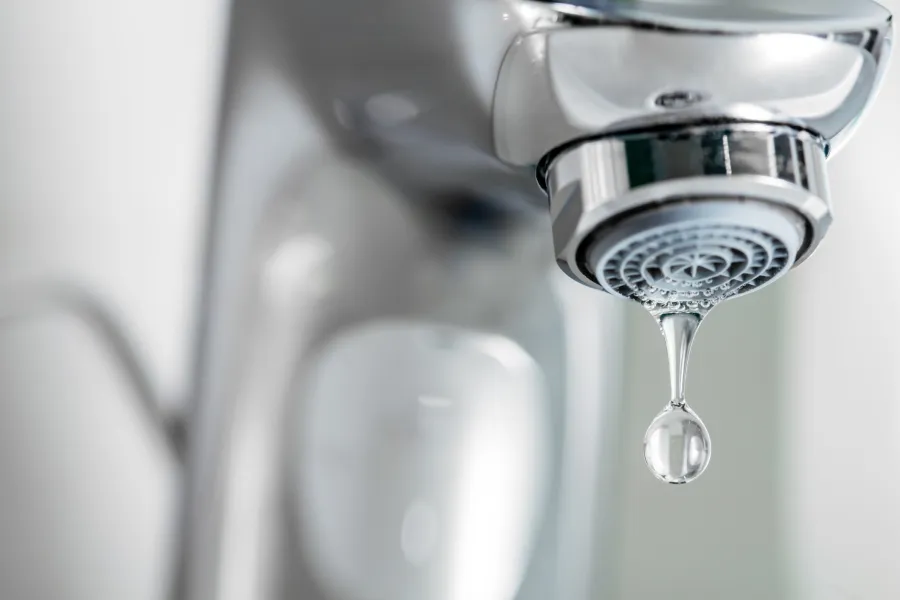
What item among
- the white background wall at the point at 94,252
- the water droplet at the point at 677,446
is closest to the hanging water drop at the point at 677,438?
the water droplet at the point at 677,446

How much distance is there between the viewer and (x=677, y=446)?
11.0 inches

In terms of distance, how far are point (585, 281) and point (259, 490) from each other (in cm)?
11

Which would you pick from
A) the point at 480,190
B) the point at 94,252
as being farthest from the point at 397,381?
the point at 94,252

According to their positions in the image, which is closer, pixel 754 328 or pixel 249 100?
pixel 249 100

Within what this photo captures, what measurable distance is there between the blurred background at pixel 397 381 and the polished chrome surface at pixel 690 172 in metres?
0.05

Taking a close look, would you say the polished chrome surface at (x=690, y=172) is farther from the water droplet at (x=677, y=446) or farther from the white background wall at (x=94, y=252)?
the white background wall at (x=94, y=252)

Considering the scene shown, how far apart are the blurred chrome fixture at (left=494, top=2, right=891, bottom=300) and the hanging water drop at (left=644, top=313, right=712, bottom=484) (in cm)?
6

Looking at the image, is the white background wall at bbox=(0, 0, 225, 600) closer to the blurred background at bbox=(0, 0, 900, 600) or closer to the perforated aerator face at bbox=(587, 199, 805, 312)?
the blurred background at bbox=(0, 0, 900, 600)

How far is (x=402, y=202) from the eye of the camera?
9.9 inches

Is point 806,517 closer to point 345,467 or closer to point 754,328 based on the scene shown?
point 754,328

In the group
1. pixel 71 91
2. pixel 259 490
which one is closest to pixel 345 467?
pixel 259 490

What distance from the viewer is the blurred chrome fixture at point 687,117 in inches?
7.6

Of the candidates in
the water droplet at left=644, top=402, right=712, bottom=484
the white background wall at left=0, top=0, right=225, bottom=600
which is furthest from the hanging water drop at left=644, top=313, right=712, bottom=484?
the white background wall at left=0, top=0, right=225, bottom=600

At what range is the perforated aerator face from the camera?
0.21 m
